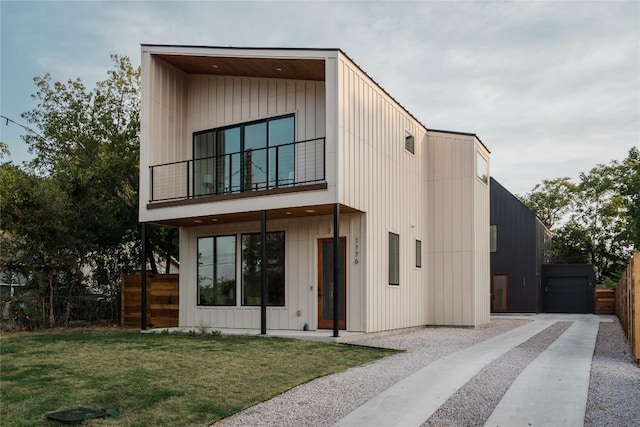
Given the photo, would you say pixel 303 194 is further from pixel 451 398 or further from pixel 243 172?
pixel 451 398

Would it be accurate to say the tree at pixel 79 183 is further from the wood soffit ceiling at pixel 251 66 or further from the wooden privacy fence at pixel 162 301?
the wood soffit ceiling at pixel 251 66

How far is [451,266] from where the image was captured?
16.7 meters

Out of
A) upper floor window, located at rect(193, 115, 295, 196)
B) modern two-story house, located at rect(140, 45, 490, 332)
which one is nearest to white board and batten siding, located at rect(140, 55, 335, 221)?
modern two-story house, located at rect(140, 45, 490, 332)

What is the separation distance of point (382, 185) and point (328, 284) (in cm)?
263

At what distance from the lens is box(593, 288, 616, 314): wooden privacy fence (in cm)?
2664

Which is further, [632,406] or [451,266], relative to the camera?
[451,266]

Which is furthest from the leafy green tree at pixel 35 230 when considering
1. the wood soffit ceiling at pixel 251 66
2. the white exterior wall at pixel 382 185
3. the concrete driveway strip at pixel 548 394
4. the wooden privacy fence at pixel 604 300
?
the wooden privacy fence at pixel 604 300

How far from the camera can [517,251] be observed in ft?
90.0

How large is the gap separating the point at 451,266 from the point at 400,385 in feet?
32.2

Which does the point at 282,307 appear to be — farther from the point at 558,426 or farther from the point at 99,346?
the point at 558,426

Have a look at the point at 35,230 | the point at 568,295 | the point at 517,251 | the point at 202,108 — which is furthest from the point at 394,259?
the point at 568,295

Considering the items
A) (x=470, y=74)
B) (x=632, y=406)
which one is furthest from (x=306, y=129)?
(x=632, y=406)

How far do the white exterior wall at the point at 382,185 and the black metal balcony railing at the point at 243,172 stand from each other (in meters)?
0.75

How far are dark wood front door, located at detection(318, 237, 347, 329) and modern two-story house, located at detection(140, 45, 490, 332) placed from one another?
0.03 meters
